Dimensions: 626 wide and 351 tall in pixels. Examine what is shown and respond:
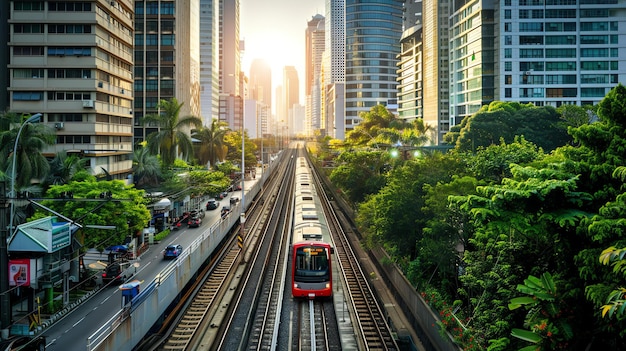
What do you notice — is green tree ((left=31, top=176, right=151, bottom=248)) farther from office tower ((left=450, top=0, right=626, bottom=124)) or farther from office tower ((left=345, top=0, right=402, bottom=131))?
office tower ((left=345, top=0, right=402, bottom=131))

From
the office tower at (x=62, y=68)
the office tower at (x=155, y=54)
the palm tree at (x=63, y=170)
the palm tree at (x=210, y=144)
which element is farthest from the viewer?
the office tower at (x=155, y=54)

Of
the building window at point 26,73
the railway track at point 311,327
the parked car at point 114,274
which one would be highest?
the building window at point 26,73

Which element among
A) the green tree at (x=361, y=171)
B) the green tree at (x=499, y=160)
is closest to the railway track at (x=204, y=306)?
the green tree at (x=361, y=171)

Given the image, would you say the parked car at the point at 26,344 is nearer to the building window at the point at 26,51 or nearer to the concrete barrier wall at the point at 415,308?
the concrete barrier wall at the point at 415,308

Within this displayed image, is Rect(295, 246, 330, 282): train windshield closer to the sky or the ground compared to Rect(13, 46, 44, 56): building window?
closer to the ground

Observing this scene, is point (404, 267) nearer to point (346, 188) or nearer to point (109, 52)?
point (346, 188)

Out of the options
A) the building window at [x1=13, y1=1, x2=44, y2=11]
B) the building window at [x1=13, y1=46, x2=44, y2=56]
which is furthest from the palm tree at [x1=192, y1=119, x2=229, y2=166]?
the building window at [x1=13, y1=1, x2=44, y2=11]
